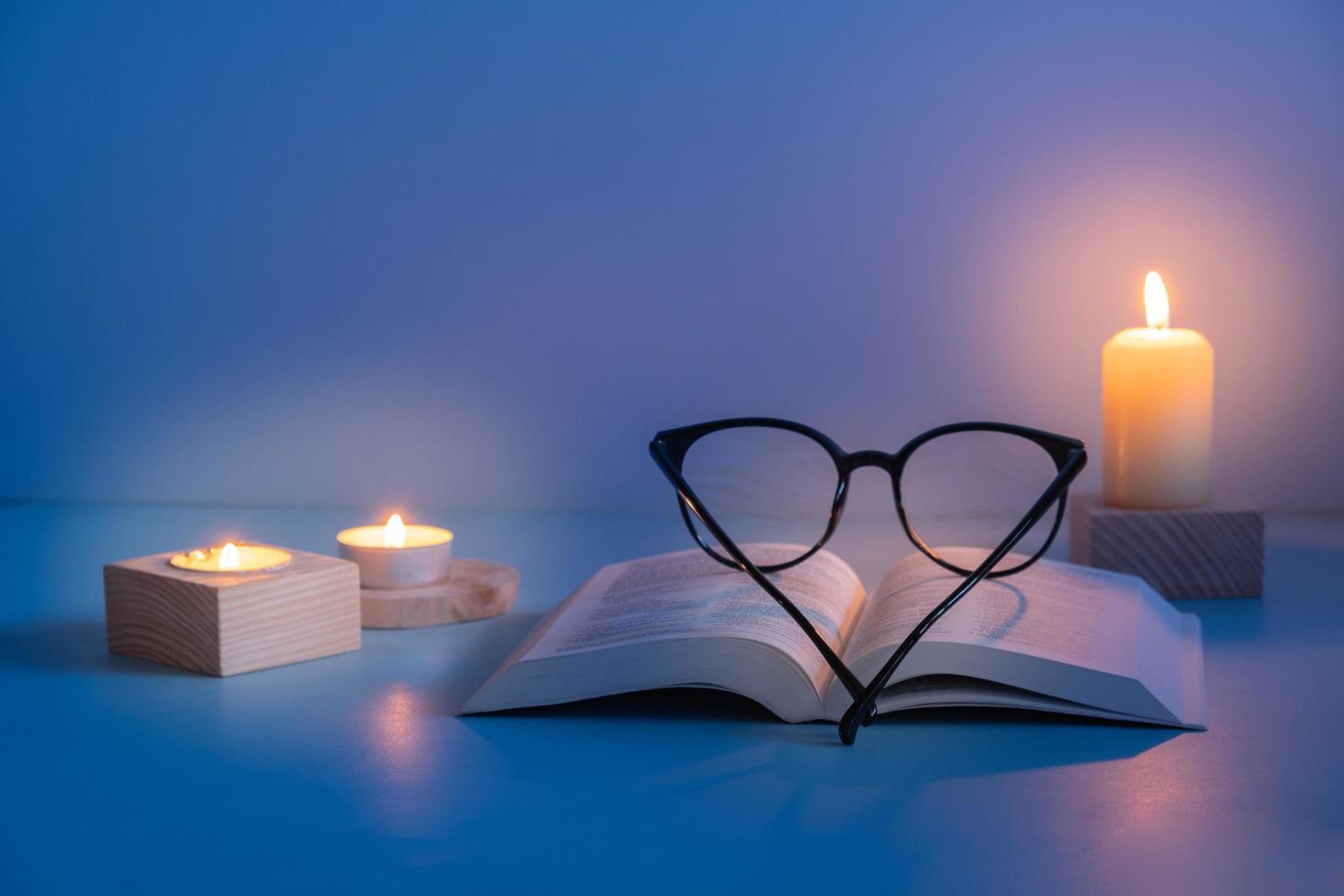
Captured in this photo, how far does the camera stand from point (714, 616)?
0.82 metres

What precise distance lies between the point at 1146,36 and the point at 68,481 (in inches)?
53.3

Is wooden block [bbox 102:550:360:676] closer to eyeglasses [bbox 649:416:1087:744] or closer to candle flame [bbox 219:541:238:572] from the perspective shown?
candle flame [bbox 219:541:238:572]

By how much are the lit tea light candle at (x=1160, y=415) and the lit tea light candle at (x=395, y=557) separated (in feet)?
1.90

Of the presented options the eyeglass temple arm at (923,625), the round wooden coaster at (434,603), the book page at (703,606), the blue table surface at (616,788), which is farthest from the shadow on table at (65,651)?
the eyeglass temple arm at (923,625)

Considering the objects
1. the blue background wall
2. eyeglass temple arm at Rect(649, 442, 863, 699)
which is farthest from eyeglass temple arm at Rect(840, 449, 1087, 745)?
the blue background wall

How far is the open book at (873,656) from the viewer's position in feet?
2.53

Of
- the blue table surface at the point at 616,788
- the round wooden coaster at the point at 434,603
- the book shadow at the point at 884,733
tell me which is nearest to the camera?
the blue table surface at the point at 616,788

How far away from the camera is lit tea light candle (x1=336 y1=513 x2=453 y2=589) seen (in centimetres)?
105

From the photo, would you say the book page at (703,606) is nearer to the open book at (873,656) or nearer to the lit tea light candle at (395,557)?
the open book at (873,656)

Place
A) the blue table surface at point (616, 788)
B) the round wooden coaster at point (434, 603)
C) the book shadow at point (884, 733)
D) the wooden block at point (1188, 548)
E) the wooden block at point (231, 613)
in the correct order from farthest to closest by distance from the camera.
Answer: the wooden block at point (1188, 548) < the round wooden coaster at point (434, 603) < the wooden block at point (231, 613) < the book shadow at point (884, 733) < the blue table surface at point (616, 788)

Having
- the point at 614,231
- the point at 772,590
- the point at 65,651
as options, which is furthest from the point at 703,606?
the point at 614,231

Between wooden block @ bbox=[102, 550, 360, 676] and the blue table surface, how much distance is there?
0.02 meters

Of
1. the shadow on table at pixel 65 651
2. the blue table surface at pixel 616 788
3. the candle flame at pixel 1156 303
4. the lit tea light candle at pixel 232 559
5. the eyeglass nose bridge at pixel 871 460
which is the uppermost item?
the candle flame at pixel 1156 303

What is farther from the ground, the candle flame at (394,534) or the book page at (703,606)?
the candle flame at (394,534)
